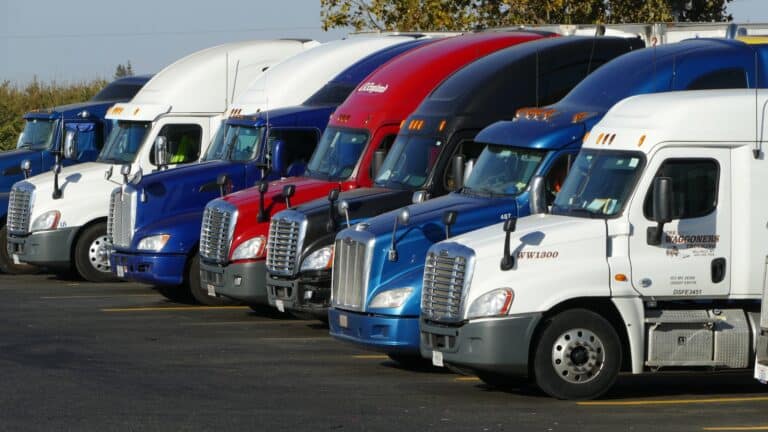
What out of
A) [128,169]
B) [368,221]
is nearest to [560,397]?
[368,221]

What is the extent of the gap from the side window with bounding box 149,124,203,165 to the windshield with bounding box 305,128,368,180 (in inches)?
174

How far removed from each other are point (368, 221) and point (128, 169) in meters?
7.84

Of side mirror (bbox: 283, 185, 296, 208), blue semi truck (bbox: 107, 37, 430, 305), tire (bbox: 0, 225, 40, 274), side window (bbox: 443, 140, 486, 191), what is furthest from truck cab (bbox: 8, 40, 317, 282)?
side window (bbox: 443, 140, 486, 191)

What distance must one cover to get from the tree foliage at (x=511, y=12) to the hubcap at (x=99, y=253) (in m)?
13.7

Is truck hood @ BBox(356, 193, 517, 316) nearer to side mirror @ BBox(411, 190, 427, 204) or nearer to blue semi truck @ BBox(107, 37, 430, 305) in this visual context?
side mirror @ BBox(411, 190, 427, 204)

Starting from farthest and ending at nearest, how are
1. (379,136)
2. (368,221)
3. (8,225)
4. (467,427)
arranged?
(8,225) → (379,136) → (368,221) → (467,427)

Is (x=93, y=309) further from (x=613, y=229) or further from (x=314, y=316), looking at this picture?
(x=613, y=229)

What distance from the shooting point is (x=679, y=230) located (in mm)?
14430

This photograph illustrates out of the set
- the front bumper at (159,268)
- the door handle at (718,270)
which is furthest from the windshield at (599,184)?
the front bumper at (159,268)

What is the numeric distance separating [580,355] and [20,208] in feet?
44.0

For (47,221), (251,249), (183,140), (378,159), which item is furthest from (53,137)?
(378,159)

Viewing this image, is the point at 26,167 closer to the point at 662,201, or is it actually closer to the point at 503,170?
the point at 503,170

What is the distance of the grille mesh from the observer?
14.4 metres

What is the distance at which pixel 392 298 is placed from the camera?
52.1 ft
